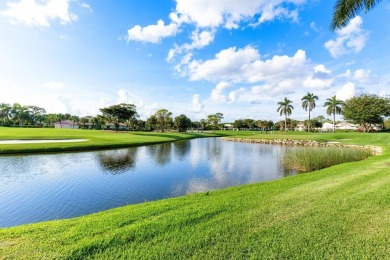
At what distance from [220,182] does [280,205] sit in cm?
742

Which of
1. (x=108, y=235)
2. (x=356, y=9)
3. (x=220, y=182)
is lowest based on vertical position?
(x=220, y=182)

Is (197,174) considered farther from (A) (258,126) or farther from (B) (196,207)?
(A) (258,126)

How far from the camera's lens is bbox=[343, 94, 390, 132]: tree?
62812 mm

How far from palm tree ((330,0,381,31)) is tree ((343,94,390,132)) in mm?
65229

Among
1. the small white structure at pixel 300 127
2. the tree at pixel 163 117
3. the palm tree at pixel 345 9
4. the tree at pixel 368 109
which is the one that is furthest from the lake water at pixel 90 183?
the small white structure at pixel 300 127

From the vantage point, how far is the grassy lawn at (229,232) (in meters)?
4.25

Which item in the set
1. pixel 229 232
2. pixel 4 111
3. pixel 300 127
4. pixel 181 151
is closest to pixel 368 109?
pixel 181 151

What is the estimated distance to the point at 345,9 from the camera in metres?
11.1

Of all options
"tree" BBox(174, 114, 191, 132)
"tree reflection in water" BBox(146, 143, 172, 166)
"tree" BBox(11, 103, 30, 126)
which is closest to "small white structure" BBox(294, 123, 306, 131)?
"tree" BBox(174, 114, 191, 132)

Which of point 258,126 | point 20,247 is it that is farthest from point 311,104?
point 20,247

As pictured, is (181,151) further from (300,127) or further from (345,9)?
(300,127)

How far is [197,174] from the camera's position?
52.6ft

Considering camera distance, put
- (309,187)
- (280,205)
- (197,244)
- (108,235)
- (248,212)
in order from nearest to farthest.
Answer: (197,244)
(108,235)
(248,212)
(280,205)
(309,187)

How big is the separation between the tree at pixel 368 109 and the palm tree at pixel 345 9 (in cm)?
6523
